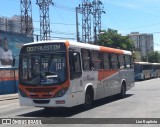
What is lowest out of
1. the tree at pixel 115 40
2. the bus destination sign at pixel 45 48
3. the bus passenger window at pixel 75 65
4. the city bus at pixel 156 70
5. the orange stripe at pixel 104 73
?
the city bus at pixel 156 70

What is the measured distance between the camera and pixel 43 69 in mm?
14445

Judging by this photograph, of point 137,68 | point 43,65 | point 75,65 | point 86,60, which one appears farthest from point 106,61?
point 137,68

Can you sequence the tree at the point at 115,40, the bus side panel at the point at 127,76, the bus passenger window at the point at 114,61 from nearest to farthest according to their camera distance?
the bus passenger window at the point at 114,61, the bus side panel at the point at 127,76, the tree at the point at 115,40

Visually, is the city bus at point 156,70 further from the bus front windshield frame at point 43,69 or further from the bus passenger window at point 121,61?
the bus front windshield frame at point 43,69

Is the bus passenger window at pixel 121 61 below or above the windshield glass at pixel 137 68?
above

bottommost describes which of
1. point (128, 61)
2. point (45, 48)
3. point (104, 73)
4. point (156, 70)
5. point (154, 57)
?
point (156, 70)

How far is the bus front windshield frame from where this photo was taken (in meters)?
14.2

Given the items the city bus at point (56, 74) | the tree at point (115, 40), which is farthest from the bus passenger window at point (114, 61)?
the tree at point (115, 40)

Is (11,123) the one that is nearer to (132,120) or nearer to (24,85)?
(24,85)

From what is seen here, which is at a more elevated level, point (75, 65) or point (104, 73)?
point (75, 65)

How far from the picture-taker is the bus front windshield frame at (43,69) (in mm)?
14180

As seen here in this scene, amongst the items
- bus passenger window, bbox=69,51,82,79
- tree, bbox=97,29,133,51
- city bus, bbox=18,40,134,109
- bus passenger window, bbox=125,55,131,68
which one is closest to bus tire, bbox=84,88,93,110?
city bus, bbox=18,40,134,109

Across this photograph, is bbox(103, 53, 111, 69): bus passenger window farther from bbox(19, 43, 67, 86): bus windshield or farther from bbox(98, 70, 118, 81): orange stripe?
bbox(19, 43, 67, 86): bus windshield

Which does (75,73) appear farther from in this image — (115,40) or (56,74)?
(115,40)
